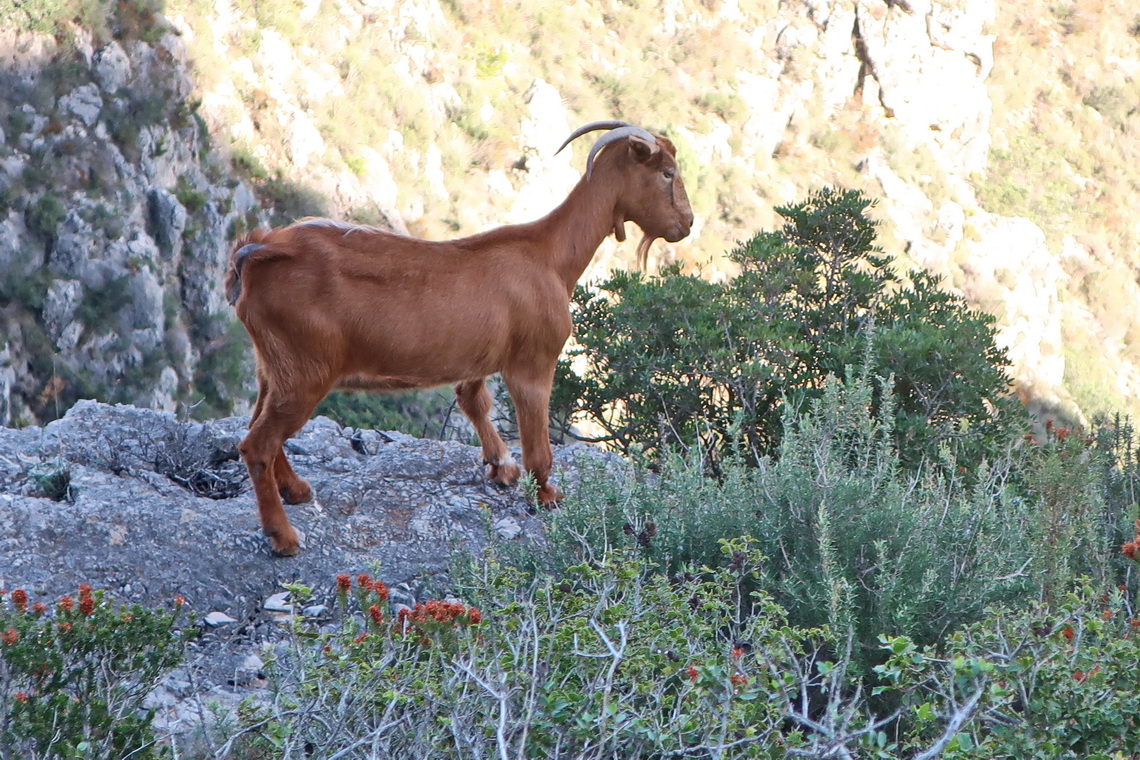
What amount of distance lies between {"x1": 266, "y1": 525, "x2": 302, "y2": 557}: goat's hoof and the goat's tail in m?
1.05

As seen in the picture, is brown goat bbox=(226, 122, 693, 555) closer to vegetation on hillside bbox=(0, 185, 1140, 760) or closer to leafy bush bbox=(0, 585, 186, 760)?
vegetation on hillside bbox=(0, 185, 1140, 760)

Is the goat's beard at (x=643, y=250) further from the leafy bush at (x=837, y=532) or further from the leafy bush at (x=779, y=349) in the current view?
the leafy bush at (x=837, y=532)

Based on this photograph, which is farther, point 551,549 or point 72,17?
point 72,17

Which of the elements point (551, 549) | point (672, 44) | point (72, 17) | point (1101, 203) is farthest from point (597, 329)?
point (1101, 203)

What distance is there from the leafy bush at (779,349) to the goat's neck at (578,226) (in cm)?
135

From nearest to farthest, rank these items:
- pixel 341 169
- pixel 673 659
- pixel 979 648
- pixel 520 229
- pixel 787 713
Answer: pixel 787 713 < pixel 979 648 < pixel 673 659 < pixel 520 229 < pixel 341 169

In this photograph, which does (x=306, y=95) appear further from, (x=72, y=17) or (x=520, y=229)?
(x=520, y=229)

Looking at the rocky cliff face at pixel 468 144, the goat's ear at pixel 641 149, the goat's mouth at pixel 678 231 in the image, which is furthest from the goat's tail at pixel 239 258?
the rocky cliff face at pixel 468 144

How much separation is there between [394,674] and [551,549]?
167 centimetres

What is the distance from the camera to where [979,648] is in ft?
11.3

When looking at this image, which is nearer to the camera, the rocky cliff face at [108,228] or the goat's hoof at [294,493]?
the goat's hoof at [294,493]

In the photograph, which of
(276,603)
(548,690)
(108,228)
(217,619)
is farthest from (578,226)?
(108,228)

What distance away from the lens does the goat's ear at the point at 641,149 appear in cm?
592

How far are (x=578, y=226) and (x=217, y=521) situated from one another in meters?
2.29
